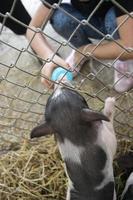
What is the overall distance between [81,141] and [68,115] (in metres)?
0.13

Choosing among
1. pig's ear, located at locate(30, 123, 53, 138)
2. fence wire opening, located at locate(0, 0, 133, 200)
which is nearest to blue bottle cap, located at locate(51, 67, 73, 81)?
fence wire opening, located at locate(0, 0, 133, 200)

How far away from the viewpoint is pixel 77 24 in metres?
2.76

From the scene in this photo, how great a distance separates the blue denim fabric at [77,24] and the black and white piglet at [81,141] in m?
0.71

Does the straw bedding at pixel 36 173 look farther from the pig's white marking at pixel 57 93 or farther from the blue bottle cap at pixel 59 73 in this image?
the pig's white marking at pixel 57 93

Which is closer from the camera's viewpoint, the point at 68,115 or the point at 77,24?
the point at 68,115

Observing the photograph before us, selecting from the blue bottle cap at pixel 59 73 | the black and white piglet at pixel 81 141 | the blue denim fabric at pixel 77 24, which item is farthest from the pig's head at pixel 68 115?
the blue denim fabric at pixel 77 24

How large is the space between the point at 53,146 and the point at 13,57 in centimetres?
87

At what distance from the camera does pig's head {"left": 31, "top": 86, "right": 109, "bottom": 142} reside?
6.40 ft

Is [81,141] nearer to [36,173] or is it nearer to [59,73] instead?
[59,73]

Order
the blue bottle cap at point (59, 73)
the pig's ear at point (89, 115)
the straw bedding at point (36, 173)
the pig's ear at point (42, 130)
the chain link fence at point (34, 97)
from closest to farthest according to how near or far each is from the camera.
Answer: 1. the pig's ear at point (89, 115)
2. the pig's ear at point (42, 130)
3. the blue bottle cap at point (59, 73)
4. the straw bedding at point (36, 173)
5. the chain link fence at point (34, 97)

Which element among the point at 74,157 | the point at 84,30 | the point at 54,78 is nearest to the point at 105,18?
the point at 84,30

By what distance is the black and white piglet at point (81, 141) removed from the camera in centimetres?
196

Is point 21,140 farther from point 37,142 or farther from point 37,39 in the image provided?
point 37,39

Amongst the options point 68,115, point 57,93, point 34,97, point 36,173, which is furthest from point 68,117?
point 34,97
